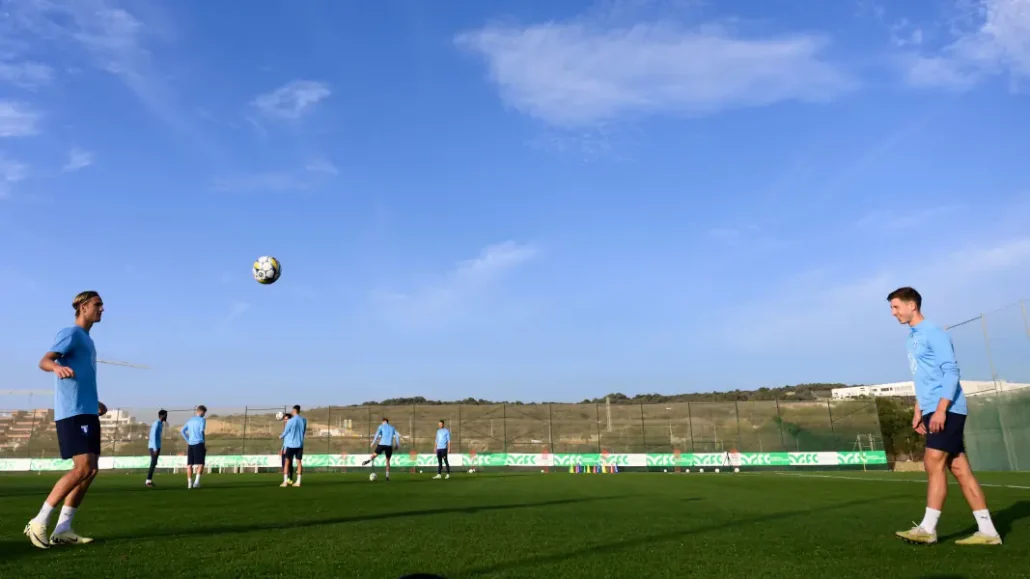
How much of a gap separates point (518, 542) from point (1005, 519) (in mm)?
5105

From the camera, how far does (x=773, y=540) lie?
5035mm

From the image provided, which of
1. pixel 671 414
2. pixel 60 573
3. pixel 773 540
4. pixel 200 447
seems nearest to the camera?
pixel 60 573

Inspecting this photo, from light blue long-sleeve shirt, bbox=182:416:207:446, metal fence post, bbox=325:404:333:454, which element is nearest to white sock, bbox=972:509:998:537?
light blue long-sleeve shirt, bbox=182:416:207:446

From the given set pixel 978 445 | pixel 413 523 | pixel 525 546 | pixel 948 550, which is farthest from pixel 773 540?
pixel 978 445

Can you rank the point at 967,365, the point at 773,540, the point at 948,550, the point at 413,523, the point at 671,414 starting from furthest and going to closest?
the point at 671,414
the point at 967,365
the point at 413,523
the point at 773,540
the point at 948,550

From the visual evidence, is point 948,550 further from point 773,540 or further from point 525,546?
point 525,546

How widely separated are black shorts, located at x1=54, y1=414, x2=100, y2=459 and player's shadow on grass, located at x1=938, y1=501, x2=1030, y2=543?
6.78 meters

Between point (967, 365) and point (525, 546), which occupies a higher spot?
point (967, 365)

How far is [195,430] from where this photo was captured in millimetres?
15438

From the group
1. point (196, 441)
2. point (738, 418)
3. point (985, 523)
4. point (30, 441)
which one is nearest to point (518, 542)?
point (985, 523)

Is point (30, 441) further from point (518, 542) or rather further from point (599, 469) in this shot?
point (518, 542)

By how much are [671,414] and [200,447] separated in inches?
1300

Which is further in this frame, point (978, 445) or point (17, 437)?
point (17, 437)

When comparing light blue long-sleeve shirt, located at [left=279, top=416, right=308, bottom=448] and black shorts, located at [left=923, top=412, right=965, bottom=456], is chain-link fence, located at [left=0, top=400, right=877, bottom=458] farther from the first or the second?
black shorts, located at [left=923, top=412, right=965, bottom=456]
